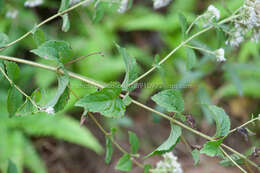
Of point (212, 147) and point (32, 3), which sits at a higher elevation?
point (32, 3)

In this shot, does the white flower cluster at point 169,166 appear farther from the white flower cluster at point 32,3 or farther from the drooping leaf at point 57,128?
the drooping leaf at point 57,128

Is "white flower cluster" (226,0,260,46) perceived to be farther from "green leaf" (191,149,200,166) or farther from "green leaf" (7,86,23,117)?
"green leaf" (7,86,23,117)

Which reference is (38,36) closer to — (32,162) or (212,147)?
(212,147)

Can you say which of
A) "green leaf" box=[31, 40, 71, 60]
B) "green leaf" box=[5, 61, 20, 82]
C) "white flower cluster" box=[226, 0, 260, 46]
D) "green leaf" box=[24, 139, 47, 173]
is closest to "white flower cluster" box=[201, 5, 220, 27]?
"white flower cluster" box=[226, 0, 260, 46]

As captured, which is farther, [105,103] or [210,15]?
[210,15]

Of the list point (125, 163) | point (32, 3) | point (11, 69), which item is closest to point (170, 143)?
point (125, 163)
